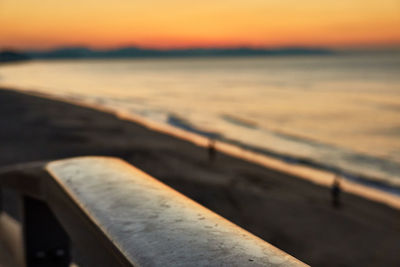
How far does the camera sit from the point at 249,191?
8.12 m

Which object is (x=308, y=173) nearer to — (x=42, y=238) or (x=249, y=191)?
(x=249, y=191)

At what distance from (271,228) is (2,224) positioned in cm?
470

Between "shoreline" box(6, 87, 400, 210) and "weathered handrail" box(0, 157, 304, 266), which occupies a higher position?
"weathered handrail" box(0, 157, 304, 266)

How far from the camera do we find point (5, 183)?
1484 mm

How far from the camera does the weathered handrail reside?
27.2 inches

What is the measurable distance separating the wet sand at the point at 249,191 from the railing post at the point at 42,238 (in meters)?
4.36

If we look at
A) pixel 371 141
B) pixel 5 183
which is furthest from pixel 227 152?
pixel 5 183

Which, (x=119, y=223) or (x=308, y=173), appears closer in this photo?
(x=119, y=223)

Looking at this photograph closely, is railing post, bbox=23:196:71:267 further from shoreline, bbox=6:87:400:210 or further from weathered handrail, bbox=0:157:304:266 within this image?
shoreline, bbox=6:87:400:210

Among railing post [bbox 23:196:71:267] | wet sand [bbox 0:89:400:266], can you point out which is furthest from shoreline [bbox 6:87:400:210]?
railing post [bbox 23:196:71:267]

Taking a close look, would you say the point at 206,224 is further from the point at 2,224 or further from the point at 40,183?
the point at 2,224

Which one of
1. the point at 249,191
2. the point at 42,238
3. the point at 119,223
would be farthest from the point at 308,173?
the point at 119,223

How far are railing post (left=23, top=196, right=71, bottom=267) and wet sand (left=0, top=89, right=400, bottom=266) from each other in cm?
436

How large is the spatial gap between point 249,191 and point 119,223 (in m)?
7.46
